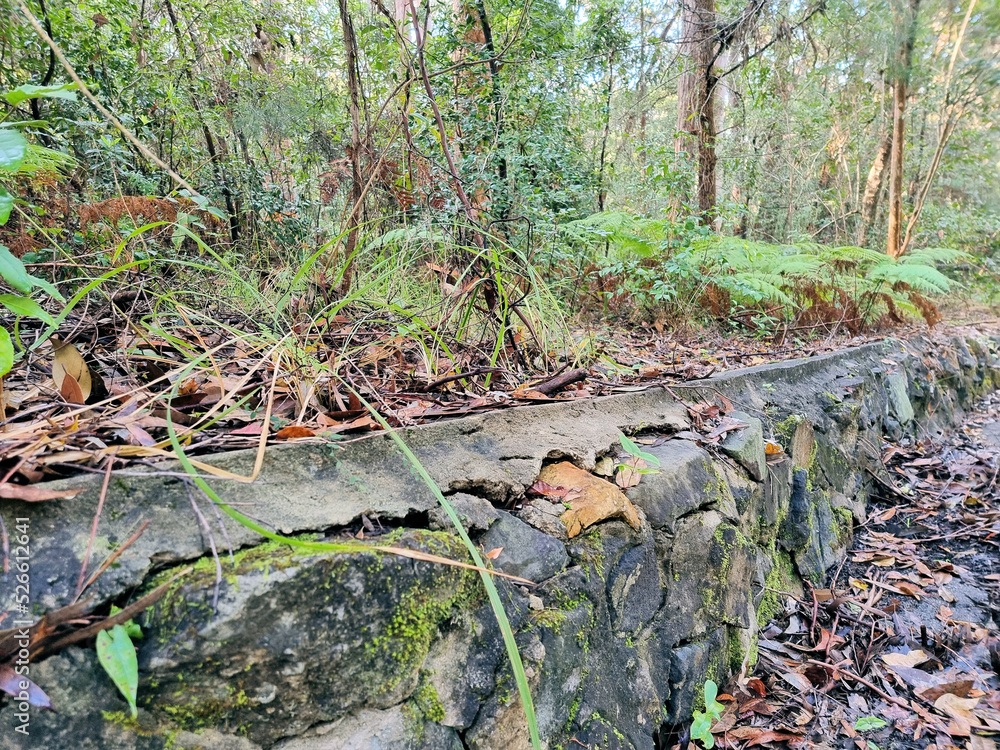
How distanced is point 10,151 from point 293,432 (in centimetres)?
62

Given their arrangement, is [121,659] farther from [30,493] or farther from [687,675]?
[687,675]

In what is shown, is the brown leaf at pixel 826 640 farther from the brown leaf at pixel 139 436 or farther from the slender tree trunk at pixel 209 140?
the slender tree trunk at pixel 209 140

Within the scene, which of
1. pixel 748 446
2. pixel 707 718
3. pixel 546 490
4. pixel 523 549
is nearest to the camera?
pixel 523 549

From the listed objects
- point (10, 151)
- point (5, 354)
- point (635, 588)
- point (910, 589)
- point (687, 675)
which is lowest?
point (910, 589)

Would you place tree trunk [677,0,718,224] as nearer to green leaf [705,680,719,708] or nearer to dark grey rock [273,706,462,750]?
green leaf [705,680,719,708]

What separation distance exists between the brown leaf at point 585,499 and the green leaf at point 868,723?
0.94 meters

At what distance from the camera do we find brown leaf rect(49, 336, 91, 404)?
3.25 feet

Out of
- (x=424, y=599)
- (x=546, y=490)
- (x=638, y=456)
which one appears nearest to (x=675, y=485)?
(x=638, y=456)

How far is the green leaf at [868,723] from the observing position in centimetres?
149

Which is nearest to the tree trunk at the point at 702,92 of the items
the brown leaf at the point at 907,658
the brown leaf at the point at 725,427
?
the brown leaf at the point at 725,427

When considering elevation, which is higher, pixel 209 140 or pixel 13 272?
pixel 209 140

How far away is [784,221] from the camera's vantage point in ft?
32.8

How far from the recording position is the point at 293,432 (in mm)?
1028

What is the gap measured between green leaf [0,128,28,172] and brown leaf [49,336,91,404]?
362 mm
